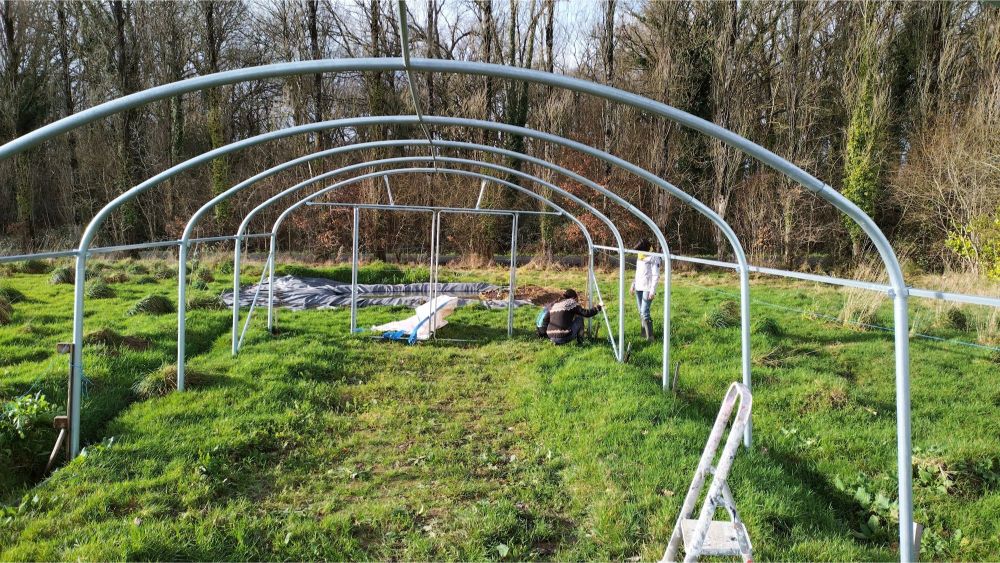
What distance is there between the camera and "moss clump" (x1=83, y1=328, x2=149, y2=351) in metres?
7.22

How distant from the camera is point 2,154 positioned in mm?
2650

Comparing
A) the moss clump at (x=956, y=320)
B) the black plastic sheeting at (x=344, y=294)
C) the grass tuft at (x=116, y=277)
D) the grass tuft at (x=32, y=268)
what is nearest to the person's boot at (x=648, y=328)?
the black plastic sheeting at (x=344, y=294)

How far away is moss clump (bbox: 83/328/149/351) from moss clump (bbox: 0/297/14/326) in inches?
99.7

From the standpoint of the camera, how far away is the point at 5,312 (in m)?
8.84

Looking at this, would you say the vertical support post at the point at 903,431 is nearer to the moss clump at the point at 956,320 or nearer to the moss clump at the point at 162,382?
the moss clump at the point at 162,382

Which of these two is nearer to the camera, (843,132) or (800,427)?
(800,427)

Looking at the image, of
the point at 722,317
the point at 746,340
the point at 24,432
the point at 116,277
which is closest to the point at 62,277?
the point at 116,277

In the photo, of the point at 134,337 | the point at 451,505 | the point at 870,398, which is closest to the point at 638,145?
the point at 870,398

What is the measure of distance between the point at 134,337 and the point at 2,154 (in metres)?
5.97

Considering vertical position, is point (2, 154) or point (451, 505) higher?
point (2, 154)

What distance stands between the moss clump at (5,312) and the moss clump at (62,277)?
3.90m

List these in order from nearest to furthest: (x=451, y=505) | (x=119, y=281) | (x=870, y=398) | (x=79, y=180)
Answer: (x=451, y=505) → (x=870, y=398) → (x=119, y=281) → (x=79, y=180)

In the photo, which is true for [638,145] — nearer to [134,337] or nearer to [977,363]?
[977,363]

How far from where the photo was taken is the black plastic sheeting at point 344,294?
12.5 m
